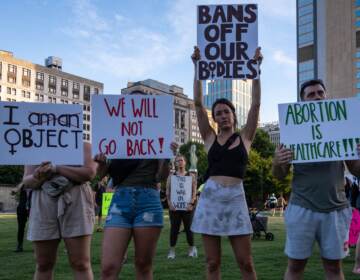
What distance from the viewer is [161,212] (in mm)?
4738

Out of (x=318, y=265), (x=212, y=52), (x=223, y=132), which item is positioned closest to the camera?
(x=223, y=132)

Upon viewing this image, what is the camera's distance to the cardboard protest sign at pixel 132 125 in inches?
190

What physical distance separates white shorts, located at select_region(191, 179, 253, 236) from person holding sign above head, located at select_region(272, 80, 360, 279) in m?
0.46

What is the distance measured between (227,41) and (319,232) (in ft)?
7.38

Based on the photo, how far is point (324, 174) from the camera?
14.2 ft

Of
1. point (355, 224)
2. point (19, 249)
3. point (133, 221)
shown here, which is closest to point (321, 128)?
point (133, 221)

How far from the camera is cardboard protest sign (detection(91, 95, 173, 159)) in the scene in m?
4.82

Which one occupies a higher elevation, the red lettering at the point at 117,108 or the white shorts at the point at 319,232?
the red lettering at the point at 117,108

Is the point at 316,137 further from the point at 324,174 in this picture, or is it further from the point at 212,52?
the point at 212,52

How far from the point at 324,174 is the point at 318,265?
490 cm

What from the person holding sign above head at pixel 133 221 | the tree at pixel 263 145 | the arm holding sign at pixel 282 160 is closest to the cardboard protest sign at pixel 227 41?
the arm holding sign at pixel 282 160

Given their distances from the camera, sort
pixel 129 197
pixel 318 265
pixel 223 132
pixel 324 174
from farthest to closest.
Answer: pixel 318 265, pixel 223 132, pixel 129 197, pixel 324 174

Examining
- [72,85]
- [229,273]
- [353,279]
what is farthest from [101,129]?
[72,85]

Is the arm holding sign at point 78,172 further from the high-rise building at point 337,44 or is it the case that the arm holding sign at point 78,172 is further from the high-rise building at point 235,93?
the high-rise building at point 235,93
